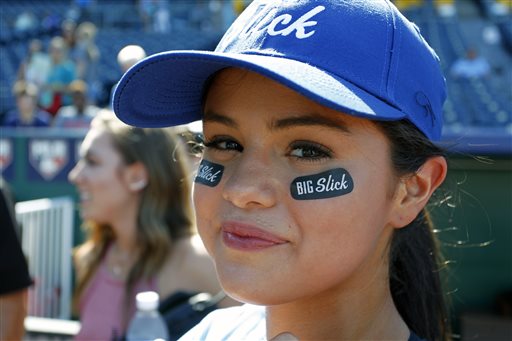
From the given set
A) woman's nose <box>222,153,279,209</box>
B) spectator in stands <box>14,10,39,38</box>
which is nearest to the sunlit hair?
woman's nose <box>222,153,279,209</box>

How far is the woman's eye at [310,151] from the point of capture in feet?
4.24

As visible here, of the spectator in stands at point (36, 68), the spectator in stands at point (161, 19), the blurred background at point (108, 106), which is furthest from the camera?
the spectator in stands at point (161, 19)

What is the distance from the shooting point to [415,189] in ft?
4.68

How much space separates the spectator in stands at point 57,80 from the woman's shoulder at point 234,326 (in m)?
9.55

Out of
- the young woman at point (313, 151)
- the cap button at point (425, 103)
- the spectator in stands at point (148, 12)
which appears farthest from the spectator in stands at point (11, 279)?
the spectator in stands at point (148, 12)

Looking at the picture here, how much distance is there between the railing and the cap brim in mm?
4251

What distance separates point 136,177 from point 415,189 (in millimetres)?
2212

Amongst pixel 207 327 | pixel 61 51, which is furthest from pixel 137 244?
pixel 61 51

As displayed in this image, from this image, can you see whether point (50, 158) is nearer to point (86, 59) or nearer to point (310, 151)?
point (86, 59)

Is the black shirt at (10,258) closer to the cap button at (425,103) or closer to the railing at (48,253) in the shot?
the cap button at (425,103)

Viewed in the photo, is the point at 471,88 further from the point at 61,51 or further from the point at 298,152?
the point at 298,152

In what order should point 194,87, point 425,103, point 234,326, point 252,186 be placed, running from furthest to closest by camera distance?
1. point 234,326
2. point 194,87
3. point 425,103
4. point 252,186

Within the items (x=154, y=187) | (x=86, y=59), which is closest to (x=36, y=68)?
(x=86, y=59)

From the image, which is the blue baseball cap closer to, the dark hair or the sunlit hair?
the dark hair
